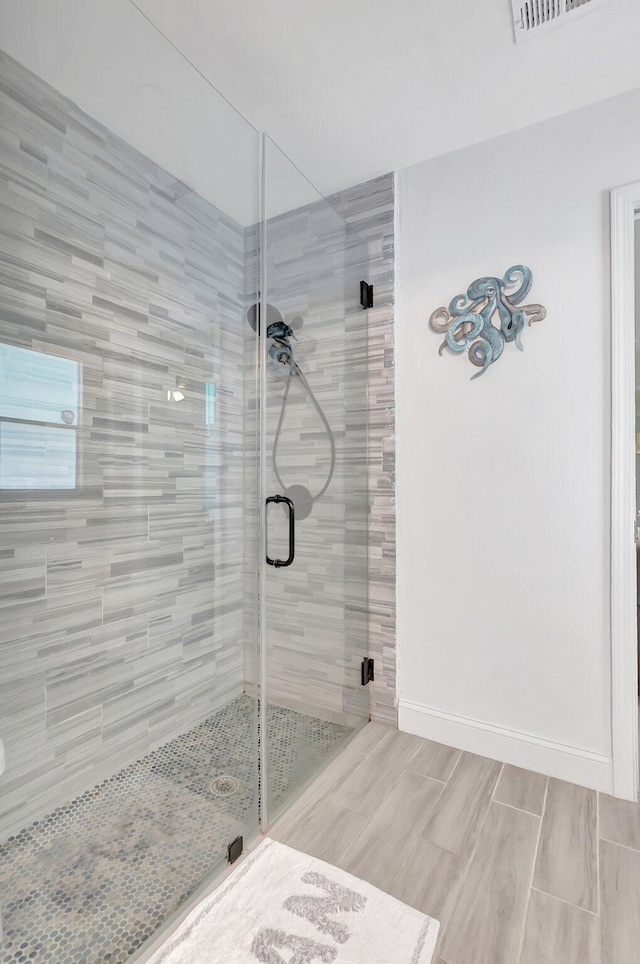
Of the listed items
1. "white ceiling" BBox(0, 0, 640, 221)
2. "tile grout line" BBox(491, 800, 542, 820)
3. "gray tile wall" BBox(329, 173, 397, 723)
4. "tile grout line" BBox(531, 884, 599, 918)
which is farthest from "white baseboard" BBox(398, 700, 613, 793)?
"white ceiling" BBox(0, 0, 640, 221)

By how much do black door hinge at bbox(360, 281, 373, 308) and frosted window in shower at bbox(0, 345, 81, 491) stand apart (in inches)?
59.9

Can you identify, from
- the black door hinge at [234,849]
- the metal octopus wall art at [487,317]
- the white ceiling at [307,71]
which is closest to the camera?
the white ceiling at [307,71]

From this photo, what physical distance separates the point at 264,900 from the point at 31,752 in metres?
0.79

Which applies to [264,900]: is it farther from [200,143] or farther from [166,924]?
[200,143]

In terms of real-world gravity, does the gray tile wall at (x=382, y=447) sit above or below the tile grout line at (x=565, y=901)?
above

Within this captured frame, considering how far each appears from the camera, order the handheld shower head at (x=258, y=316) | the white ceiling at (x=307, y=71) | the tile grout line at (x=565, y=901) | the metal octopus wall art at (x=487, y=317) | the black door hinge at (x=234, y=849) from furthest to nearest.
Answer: the metal octopus wall art at (x=487, y=317)
the handheld shower head at (x=258, y=316)
the black door hinge at (x=234, y=849)
the tile grout line at (x=565, y=901)
the white ceiling at (x=307, y=71)

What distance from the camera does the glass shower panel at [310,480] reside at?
165 cm

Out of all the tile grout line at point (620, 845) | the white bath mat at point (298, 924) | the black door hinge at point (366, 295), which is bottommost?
the tile grout line at point (620, 845)

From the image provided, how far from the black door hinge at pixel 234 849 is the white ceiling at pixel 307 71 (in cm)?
190

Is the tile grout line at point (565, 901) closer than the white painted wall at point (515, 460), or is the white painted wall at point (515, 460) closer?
the tile grout line at point (565, 901)

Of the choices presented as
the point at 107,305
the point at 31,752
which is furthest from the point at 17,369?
the point at 31,752

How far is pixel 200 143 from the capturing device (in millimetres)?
1377

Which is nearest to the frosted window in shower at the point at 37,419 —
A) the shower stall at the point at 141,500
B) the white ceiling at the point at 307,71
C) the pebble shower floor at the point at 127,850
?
the shower stall at the point at 141,500

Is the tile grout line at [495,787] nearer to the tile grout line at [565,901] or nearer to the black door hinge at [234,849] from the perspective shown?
the tile grout line at [565,901]
